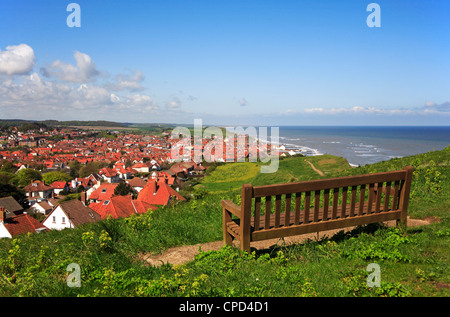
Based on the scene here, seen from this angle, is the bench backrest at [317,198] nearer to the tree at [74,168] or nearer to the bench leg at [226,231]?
the bench leg at [226,231]

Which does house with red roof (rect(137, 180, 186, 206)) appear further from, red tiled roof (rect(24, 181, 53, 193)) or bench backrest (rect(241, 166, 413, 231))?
red tiled roof (rect(24, 181, 53, 193))

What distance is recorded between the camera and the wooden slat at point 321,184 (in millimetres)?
3863

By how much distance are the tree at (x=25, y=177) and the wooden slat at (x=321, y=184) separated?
247ft

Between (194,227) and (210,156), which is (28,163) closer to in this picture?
(210,156)

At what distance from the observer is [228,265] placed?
3.70m

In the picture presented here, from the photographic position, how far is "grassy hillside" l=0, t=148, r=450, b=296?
119 inches

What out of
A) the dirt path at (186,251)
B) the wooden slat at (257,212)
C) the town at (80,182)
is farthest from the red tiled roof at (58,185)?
the wooden slat at (257,212)

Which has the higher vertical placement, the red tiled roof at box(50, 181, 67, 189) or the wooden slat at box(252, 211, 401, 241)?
the wooden slat at box(252, 211, 401, 241)

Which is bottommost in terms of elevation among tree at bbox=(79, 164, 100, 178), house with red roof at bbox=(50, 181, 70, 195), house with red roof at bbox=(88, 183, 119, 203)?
house with red roof at bbox=(50, 181, 70, 195)

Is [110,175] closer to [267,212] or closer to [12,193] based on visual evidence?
[12,193]


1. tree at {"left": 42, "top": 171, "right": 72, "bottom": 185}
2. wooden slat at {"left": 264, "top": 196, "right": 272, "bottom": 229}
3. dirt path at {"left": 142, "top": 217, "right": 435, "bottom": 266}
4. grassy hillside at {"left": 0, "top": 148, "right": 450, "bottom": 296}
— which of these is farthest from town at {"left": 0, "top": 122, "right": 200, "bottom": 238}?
wooden slat at {"left": 264, "top": 196, "right": 272, "bottom": 229}

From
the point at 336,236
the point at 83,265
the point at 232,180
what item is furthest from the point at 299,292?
the point at 232,180

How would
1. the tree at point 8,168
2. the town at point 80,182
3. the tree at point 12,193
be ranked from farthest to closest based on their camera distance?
the tree at point 8,168 < the tree at point 12,193 < the town at point 80,182

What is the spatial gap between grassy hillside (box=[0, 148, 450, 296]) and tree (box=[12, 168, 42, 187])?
72379mm
